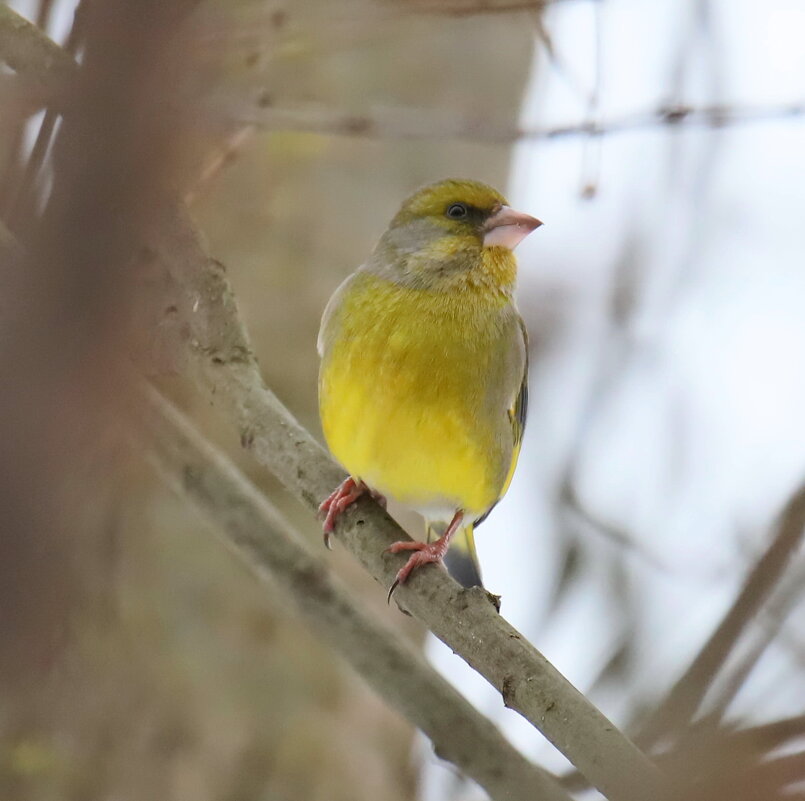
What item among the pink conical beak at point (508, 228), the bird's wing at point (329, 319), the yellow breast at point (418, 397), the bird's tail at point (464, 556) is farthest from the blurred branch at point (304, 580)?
the pink conical beak at point (508, 228)

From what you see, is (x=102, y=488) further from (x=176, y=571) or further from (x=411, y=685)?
(x=176, y=571)

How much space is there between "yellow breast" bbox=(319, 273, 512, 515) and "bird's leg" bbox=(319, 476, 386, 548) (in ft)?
0.59

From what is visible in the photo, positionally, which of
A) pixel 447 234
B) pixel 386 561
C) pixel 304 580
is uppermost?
pixel 447 234

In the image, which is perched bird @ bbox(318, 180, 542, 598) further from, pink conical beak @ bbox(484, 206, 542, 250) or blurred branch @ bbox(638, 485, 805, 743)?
blurred branch @ bbox(638, 485, 805, 743)

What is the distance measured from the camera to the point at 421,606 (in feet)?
7.38

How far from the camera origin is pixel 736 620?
1603 mm

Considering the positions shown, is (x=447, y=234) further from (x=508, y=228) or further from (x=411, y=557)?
(x=411, y=557)

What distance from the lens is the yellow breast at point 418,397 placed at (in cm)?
287

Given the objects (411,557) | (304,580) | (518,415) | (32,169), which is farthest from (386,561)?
(32,169)

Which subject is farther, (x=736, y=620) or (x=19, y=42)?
(x=19, y=42)

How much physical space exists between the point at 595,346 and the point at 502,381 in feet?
4.28

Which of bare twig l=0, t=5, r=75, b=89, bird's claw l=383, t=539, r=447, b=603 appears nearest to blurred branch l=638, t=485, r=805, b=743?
bird's claw l=383, t=539, r=447, b=603

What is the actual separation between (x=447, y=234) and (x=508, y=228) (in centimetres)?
19

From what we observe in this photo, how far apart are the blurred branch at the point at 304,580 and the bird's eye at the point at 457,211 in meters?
1.22
